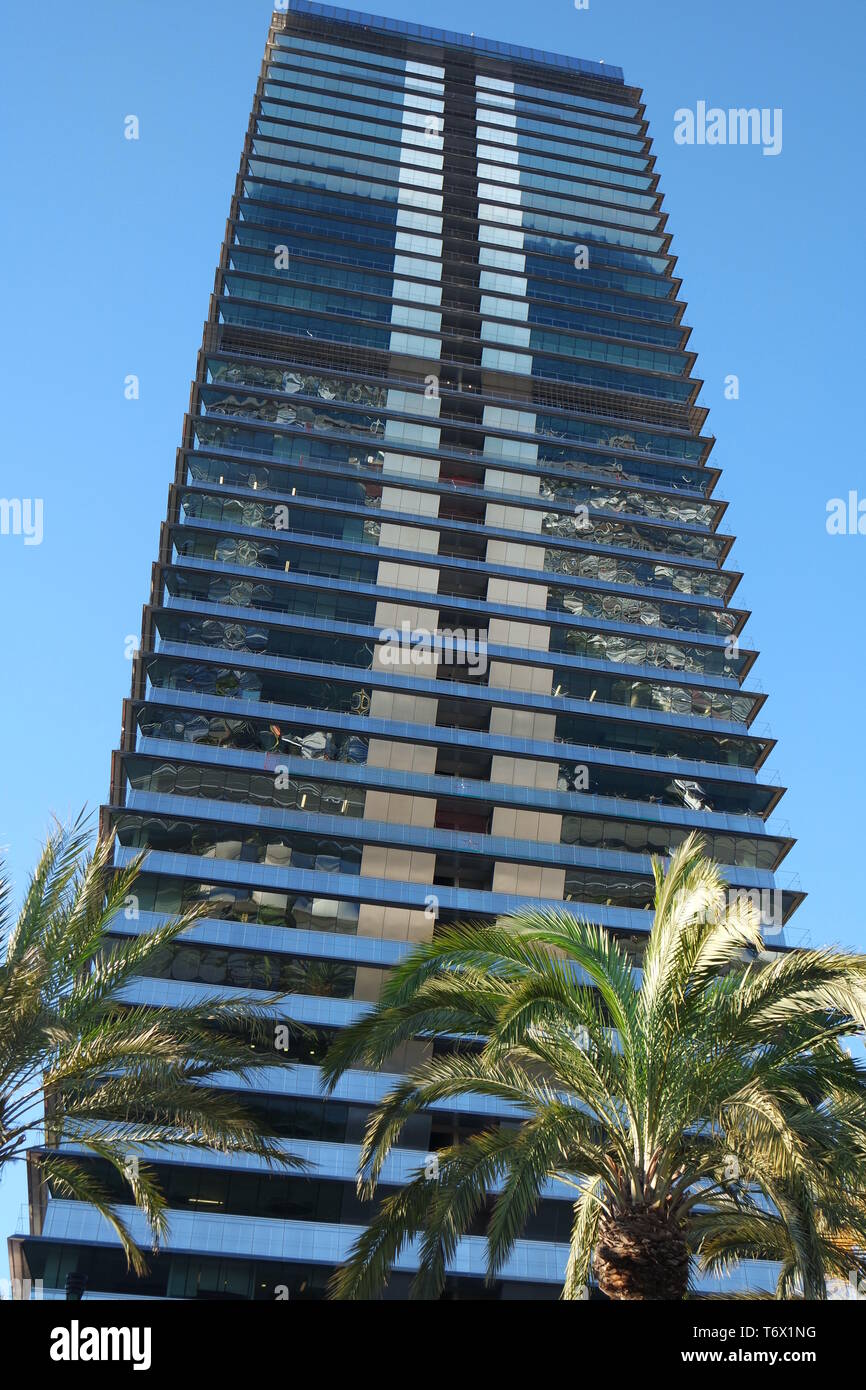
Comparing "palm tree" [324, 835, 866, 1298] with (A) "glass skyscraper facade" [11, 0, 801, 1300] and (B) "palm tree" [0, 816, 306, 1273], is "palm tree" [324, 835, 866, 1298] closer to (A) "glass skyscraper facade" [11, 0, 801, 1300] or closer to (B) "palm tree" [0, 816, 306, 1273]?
(B) "palm tree" [0, 816, 306, 1273]

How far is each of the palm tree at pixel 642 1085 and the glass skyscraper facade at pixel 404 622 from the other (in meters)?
33.5

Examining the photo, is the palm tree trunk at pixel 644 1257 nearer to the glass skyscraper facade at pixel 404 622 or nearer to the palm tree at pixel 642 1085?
the palm tree at pixel 642 1085

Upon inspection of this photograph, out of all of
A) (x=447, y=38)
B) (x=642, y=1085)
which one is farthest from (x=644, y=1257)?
(x=447, y=38)

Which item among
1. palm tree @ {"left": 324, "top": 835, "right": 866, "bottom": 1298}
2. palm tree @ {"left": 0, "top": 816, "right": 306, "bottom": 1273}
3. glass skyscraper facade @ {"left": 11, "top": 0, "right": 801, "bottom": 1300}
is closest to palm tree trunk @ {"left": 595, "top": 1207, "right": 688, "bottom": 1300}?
palm tree @ {"left": 324, "top": 835, "right": 866, "bottom": 1298}

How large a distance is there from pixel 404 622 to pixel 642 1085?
178 feet

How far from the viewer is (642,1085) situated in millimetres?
17906

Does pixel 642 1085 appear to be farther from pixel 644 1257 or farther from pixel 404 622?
pixel 404 622

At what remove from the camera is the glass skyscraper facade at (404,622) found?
5612cm

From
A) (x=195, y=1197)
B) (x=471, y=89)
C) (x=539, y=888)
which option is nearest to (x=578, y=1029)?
(x=195, y=1197)

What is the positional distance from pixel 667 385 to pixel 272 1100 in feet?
179

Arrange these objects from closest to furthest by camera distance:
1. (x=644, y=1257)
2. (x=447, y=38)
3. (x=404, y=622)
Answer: (x=644, y=1257), (x=404, y=622), (x=447, y=38)

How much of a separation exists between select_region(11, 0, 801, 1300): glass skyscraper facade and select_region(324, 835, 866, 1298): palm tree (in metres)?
33.5

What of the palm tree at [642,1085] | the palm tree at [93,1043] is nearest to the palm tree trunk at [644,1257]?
the palm tree at [642,1085]

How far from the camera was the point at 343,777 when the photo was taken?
212 ft
